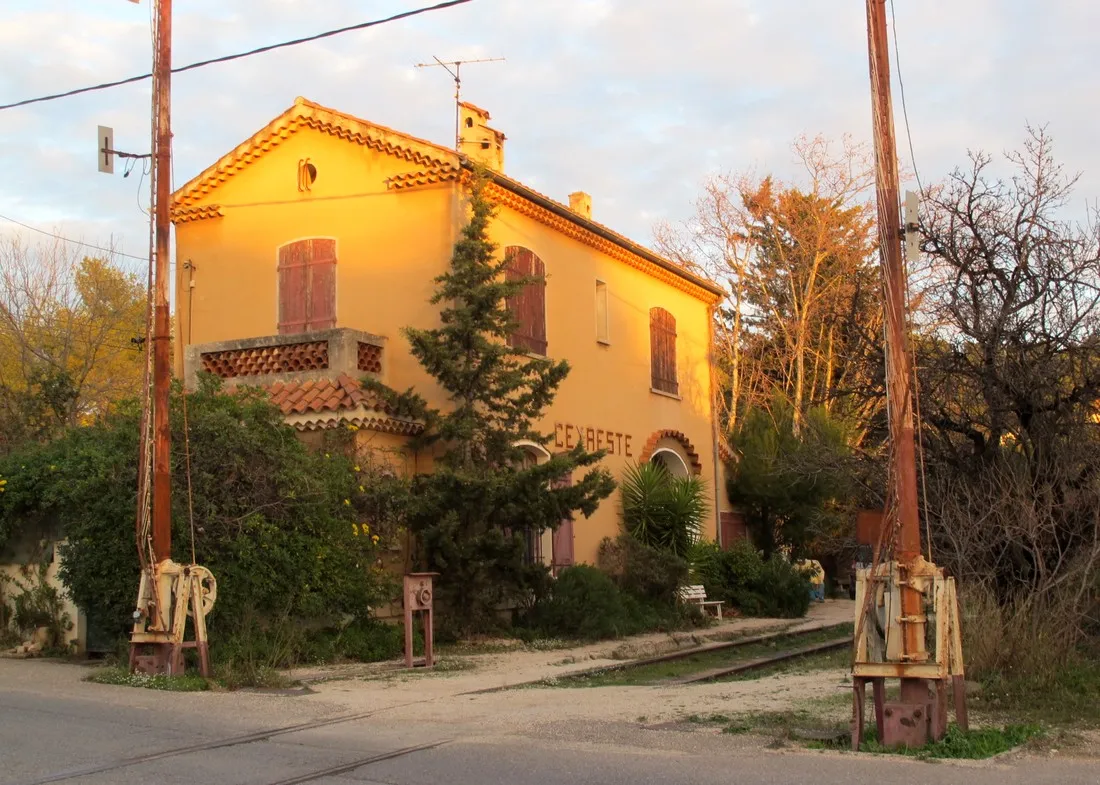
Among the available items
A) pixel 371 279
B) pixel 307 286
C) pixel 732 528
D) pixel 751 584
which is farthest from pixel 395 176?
pixel 732 528

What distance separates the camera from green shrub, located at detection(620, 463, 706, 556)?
67.5ft

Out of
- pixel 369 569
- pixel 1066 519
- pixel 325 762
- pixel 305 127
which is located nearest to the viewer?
pixel 325 762

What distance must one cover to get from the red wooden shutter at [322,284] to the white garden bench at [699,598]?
750 cm

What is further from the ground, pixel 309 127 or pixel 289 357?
pixel 309 127

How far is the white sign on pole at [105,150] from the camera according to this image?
43.1ft

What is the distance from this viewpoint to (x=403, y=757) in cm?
810

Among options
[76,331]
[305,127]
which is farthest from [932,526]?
[76,331]

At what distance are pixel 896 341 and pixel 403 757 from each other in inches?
180

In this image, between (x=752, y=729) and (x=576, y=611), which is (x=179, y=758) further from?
(x=576, y=611)

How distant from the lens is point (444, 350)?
15.9 metres

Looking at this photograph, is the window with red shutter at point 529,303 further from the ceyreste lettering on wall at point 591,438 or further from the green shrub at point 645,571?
the green shrub at point 645,571

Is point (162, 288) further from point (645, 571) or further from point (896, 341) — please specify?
point (645, 571)

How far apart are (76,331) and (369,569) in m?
19.3

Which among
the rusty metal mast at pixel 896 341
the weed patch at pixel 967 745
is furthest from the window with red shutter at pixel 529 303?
the weed patch at pixel 967 745
